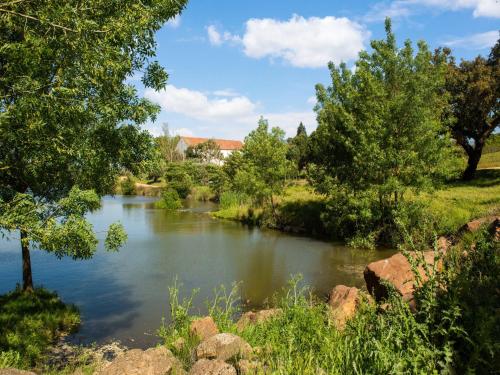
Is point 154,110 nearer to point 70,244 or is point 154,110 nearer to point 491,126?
point 70,244

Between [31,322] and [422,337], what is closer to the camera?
[422,337]

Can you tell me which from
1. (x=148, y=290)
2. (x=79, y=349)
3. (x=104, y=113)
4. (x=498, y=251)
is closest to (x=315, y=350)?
(x=498, y=251)

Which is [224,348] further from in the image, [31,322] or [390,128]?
[390,128]

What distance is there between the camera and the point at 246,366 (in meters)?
5.52

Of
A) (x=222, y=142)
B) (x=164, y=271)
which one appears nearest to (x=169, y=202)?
(x=164, y=271)

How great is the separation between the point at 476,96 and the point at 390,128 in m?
15.5

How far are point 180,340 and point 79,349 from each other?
440 centimetres

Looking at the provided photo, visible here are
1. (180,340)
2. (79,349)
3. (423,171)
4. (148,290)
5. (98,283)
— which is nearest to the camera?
(180,340)

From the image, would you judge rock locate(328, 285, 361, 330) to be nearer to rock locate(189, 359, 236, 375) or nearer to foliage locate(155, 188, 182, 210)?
rock locate(189, 359, 236, 375)

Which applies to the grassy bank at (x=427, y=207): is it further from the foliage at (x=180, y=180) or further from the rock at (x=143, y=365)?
the foliage at (x=180, y=180)

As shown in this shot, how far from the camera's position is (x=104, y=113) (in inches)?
428

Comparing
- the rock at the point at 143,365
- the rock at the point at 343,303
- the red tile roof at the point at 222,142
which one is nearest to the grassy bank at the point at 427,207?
the rock at the point at 343,303

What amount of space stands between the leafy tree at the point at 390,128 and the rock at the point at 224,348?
59.7 feet

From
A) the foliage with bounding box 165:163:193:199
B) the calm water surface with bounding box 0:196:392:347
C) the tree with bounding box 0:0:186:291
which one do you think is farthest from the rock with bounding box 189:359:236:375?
the foliage with bounding box 165:163:193:199
